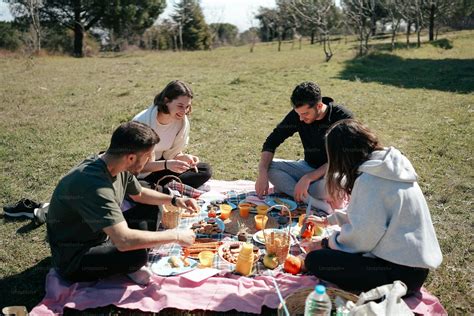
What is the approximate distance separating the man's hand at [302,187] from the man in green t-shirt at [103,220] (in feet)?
6.19

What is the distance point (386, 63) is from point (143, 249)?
19.0m

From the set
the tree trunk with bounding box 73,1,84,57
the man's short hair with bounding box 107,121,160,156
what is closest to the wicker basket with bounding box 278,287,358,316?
the man's short hair with bounding box 107,121,160,156

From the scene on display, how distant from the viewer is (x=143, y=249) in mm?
3150

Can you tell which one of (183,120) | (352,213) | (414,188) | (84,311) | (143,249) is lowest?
(84,311)

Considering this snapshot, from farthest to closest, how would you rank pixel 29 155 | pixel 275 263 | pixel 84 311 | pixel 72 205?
1. pixel 29 155
2. pixel 275 263
3. pixel 84 311
4. pixel 72 205

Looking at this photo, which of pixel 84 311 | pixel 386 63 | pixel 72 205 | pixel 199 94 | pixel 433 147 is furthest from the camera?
pixel 386 63

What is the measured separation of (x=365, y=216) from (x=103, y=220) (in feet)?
6.04

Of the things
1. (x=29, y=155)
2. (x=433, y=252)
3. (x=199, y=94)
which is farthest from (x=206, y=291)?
(x=199, y=94)

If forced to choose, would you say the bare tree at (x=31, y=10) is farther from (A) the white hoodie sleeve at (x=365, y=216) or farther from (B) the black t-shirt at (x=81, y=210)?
(A) the white hoodie sleeve at (x=365, y=216)

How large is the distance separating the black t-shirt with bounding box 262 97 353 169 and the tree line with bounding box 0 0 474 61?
65.0 ft

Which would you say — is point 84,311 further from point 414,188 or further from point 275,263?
point 414,188

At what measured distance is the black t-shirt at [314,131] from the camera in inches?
182

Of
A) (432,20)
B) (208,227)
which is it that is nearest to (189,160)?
(208,227)

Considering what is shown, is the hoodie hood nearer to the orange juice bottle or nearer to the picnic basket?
the picnic basket
